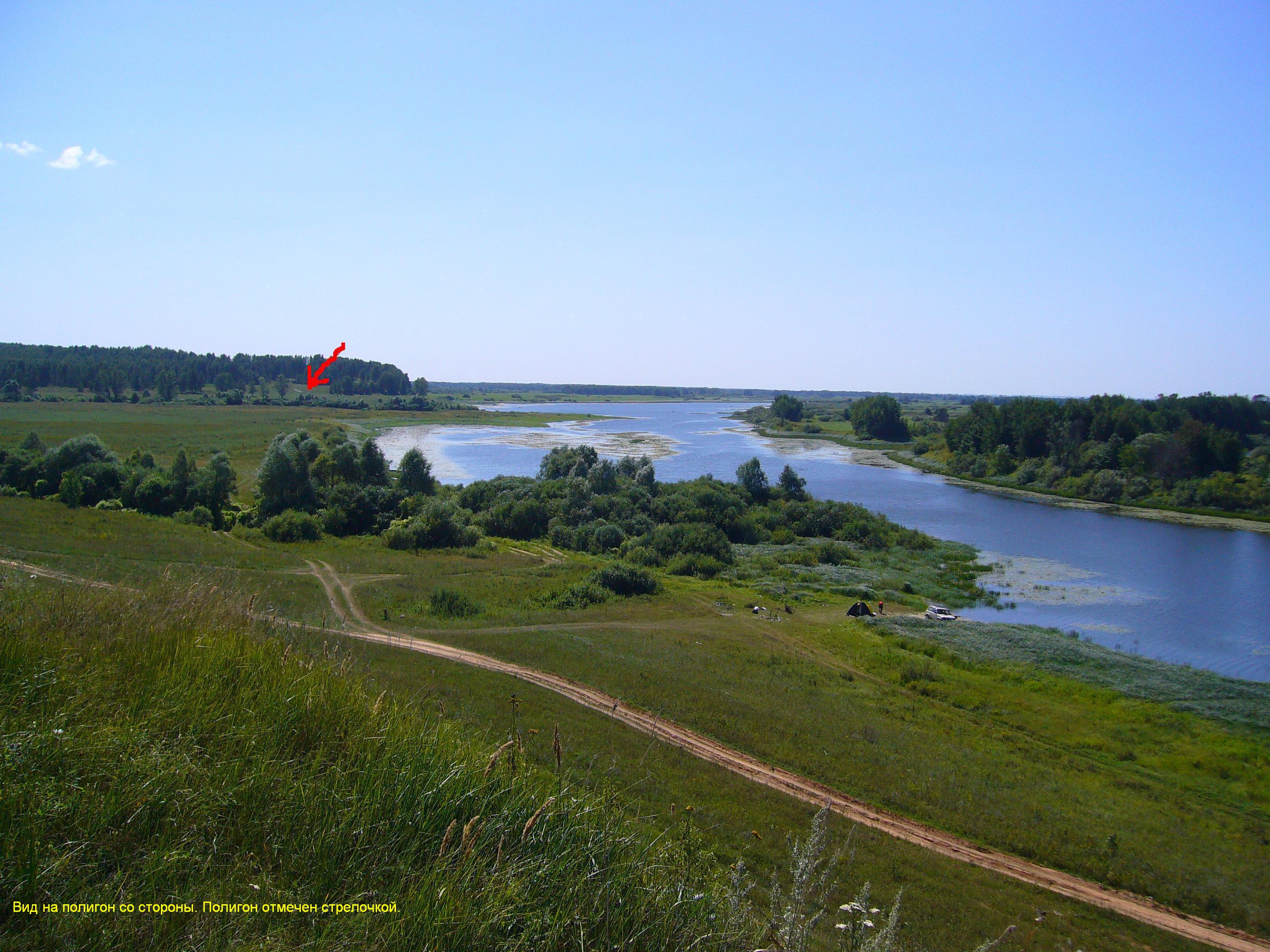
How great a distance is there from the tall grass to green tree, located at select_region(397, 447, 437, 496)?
53.9 m

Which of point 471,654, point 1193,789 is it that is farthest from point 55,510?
point 1193,789

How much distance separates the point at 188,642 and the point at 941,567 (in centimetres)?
4901

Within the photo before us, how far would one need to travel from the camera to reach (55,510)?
3753cm

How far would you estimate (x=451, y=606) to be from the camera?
27641mm

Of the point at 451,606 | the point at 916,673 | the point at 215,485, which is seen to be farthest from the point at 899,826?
the point at 215,485

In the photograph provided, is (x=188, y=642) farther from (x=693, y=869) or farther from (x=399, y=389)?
(x=399, y=389)

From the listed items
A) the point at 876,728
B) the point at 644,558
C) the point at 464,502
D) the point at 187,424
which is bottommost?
the point at 644,558

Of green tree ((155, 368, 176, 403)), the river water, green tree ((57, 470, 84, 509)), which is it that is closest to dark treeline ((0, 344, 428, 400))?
green tree ((155, 368, 176, 403))

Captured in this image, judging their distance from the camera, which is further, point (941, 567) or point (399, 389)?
point (399, 389)

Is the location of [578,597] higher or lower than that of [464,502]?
lower

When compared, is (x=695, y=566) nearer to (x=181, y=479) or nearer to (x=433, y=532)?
(x=433, y=532)

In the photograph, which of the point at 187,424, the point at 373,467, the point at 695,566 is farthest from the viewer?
the point at 187,424

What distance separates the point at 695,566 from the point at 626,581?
10.3 meters

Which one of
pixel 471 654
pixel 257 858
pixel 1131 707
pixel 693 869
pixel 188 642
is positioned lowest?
pixel 1131 707
